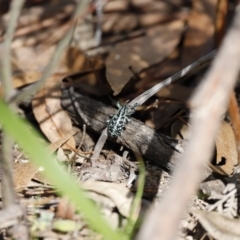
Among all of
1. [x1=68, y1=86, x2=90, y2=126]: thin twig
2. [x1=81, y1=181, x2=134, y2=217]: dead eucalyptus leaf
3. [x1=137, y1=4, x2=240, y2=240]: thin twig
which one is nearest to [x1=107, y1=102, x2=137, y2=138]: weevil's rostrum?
[x1=68, y1=86, x2=90, y2=126]: thin twig

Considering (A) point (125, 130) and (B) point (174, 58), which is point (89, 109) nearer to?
(A) point (125, 130)

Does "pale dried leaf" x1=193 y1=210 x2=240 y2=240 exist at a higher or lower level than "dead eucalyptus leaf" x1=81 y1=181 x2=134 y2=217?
lower

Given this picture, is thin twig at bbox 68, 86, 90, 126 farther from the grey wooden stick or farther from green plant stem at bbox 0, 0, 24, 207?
green plant stem at bbox 0, 0, 24, 207

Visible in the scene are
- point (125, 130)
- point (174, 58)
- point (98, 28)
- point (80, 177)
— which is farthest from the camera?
point (98, 28)

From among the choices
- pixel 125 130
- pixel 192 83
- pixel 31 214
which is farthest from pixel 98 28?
pixel 31 214

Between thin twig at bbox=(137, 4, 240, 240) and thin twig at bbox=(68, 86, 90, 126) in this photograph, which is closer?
thin twig at bbox=(137, 4, 240, 240)

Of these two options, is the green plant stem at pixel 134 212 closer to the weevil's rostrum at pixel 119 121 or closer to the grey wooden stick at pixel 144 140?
the grey wooden stick at pixel 144 140
